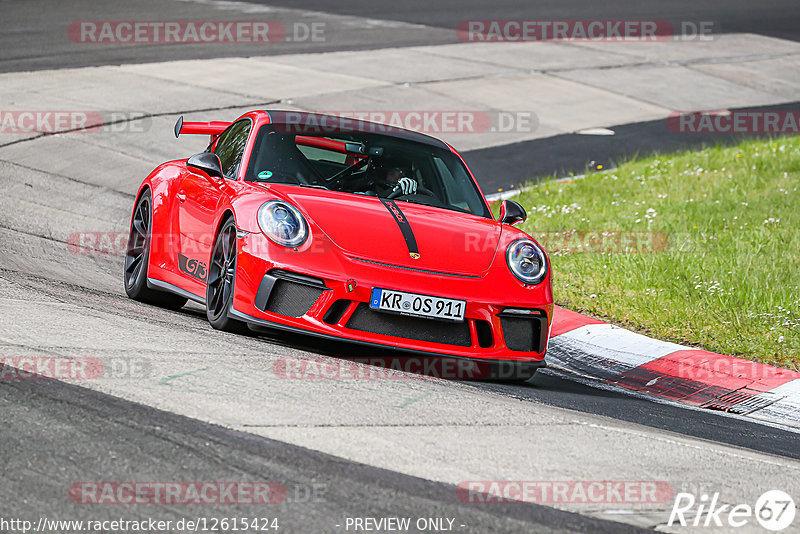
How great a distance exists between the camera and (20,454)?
379cm

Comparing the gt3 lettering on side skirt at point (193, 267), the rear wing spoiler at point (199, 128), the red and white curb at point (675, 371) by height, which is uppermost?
the rear wing spoiler at point (199, 128)

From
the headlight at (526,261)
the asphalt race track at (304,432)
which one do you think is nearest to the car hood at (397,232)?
Result: the headlight at (526,261)

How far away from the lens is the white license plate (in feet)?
18.8

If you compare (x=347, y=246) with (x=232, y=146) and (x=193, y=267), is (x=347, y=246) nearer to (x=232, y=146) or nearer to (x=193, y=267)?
(x=193, y=267)

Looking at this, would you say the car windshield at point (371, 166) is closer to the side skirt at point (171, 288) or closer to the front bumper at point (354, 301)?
the side skirt at point (171, 288)

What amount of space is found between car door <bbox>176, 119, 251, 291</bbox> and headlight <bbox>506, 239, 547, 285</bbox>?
5.68 ft

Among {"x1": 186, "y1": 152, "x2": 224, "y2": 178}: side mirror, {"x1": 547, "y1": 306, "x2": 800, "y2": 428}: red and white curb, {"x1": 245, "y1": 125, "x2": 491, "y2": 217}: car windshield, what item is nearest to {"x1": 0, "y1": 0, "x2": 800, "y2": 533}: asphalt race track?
{"x1": 547, "y1": 306, "x2": 800, "y2": 428}: red and white curb

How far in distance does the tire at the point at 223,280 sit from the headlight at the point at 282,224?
225 millimetres

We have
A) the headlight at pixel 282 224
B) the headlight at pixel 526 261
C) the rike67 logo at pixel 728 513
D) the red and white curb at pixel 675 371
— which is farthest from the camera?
the red and white curb at pixel 675 371

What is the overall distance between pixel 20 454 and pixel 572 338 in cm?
475

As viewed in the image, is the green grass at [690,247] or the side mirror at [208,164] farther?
the green grass at [690,247]

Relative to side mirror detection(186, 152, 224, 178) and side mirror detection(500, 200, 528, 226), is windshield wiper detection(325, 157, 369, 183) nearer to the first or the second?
side mirror detection(186, 152, 224, 178)

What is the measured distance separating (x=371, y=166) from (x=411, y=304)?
165 centimetres

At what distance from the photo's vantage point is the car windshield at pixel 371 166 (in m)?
6.91
